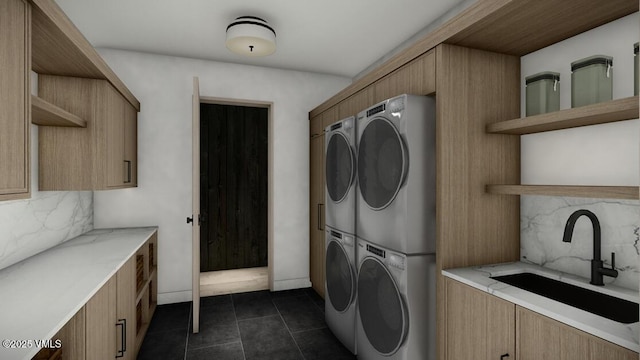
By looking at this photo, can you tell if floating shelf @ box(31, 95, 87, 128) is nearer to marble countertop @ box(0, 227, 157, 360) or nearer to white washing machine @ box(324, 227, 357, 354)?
marble countertop @ box(0, 227, 157, 360)

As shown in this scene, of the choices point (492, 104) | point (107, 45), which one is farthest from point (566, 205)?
point (107, 45)

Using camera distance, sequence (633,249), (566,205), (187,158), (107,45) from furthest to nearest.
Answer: (187,158)
(107,45)
(566,205)
(633,249)

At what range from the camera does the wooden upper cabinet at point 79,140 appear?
219 centimetres

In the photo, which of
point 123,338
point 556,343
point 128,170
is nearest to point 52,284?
point 123,338

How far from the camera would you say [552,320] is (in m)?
1.15

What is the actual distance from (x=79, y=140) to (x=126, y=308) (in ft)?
4.02

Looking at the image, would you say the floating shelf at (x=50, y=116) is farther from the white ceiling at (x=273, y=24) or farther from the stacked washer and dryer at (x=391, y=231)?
the stacked washer and dryer at (x=391, y=231)

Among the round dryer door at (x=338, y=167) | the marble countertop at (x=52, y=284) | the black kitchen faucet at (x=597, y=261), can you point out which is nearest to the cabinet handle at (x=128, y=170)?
the marble countertop at (x=52, y=284)

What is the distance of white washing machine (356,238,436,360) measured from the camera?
1.68 metres

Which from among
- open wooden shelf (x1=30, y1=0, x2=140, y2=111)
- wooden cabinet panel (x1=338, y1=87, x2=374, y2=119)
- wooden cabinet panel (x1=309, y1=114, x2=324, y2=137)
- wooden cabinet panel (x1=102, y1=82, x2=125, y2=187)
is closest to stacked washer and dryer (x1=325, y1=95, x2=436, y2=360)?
wooden cabinet panel (x1=338, y1=87, x2=374, y2=119)

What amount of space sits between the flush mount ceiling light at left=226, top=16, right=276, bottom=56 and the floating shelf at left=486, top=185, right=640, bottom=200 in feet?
6.38

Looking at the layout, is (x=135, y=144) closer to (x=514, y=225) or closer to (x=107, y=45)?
(x=107, y=45)

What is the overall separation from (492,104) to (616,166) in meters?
0.63

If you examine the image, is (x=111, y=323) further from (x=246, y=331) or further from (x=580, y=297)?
(x=580, y=297)
